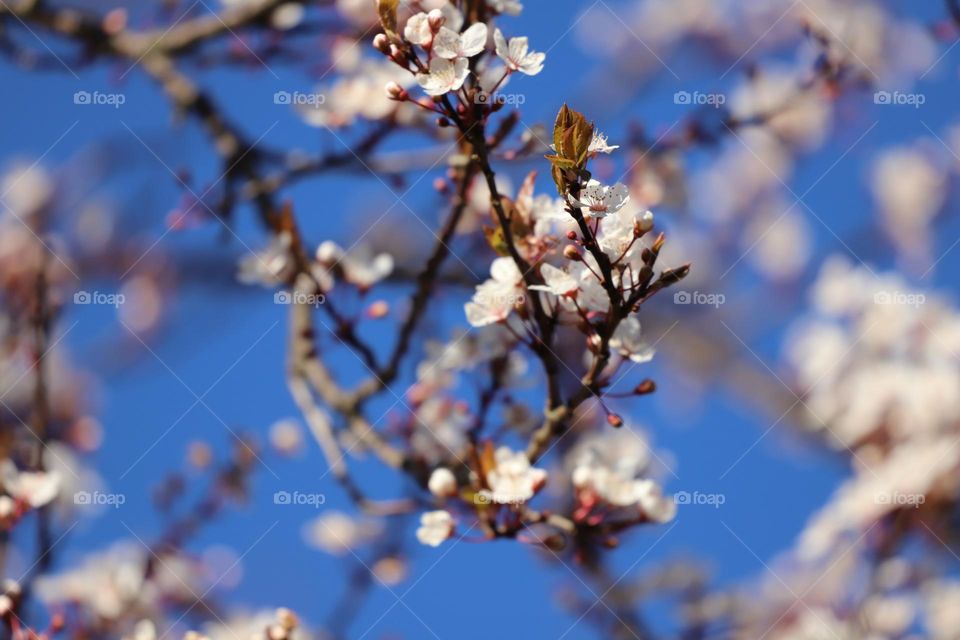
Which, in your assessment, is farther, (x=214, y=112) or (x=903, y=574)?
(x=903, y=574)

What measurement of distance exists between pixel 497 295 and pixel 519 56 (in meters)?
0.33

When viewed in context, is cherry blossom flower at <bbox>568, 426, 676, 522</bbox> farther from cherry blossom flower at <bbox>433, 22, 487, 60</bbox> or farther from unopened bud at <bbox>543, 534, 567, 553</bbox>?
cherry blossom flower at <bbox>433, 22, 487, 60</bbox>

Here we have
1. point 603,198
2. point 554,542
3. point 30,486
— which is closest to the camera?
point 603,198

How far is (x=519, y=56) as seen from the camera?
120cm

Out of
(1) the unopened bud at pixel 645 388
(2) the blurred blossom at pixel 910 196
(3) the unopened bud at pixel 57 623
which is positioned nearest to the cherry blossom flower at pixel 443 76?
(1) the unopened bud at pixel 645 388

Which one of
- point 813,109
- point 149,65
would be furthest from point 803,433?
point 149,65

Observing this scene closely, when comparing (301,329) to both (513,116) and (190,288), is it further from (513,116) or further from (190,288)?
(190,288)

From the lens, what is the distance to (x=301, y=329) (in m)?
2.02

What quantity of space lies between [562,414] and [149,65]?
1809 millimetres

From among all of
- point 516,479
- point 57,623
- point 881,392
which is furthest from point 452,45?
point 881,392

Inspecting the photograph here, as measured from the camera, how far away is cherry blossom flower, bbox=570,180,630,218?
1.02 metres

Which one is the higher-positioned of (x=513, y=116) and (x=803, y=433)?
(x=513, y=116)

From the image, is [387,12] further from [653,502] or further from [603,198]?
[653,502]

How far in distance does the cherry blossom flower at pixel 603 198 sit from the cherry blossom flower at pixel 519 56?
0.76 feet
